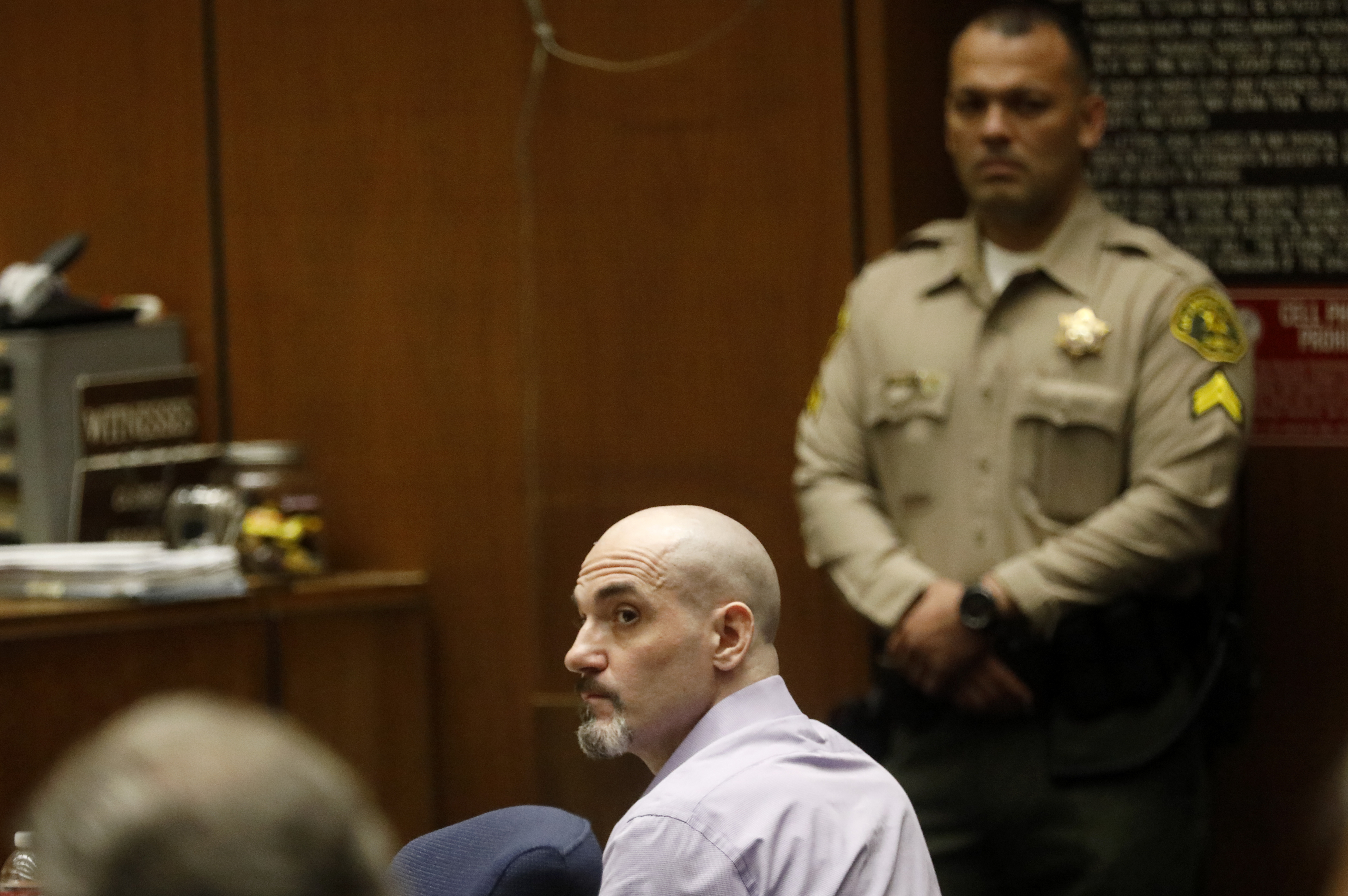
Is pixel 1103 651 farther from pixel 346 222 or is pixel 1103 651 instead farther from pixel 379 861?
pixel 379 861

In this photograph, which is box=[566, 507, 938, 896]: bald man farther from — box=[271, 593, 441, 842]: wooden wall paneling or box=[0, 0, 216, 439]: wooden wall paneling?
box=[0, 0, 216, 439]: wooden wall paneling

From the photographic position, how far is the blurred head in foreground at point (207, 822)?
27.4 inches

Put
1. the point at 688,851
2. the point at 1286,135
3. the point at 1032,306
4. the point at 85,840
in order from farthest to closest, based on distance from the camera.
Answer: the point at 1286,135 → the point at 1032,306 → the point at 688,851 → the point at 85,840

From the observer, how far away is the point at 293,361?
3621mm

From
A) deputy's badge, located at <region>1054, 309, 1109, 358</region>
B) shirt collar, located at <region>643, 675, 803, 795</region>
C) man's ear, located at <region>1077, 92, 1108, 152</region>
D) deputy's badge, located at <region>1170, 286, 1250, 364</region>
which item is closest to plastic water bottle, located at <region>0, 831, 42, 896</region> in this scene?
shirt collar, located at <region>643, 675, 803, 795</region>

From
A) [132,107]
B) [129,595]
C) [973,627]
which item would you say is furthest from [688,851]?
[132,107]

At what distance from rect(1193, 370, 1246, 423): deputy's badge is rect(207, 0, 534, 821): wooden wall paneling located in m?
1.32

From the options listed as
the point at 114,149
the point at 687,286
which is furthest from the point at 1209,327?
the point at 114,149

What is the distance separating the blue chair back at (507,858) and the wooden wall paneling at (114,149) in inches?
77.7

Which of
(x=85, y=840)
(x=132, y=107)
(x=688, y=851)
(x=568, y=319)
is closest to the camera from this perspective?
(x=85, y=840)

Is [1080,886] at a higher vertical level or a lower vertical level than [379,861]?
lower

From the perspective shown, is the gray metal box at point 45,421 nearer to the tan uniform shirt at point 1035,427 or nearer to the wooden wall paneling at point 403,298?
the wooden wall paneling at point 403,298

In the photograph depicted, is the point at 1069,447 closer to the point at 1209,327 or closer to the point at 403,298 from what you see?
the point at 1209,327

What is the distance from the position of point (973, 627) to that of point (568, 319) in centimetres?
112
